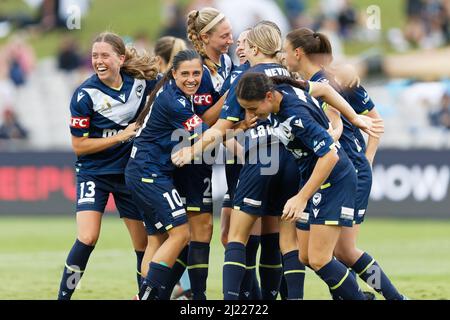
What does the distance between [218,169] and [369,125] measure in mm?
9756

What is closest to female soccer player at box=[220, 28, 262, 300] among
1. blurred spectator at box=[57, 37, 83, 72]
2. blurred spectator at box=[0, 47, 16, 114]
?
blurred spectator at box=[0, 47, 16, 114]

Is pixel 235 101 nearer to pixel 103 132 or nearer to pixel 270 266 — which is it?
pixel 103 132

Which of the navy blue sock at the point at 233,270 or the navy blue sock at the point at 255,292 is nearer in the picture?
the navy blue sock at the point at 233,270

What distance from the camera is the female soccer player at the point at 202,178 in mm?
8633

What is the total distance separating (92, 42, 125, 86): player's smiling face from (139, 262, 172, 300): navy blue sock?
175 cm

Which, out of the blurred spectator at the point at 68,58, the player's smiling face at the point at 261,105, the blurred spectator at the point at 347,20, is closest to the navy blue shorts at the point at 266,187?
the player's smiling face at the point at 261,105

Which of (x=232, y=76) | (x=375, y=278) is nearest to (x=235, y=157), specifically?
(x=232, y=76)

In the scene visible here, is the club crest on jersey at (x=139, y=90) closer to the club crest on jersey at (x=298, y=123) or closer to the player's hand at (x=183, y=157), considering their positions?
the player's hand at (x=183, y=157)

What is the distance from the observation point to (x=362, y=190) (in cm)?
833

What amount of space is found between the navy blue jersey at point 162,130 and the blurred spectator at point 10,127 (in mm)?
12715

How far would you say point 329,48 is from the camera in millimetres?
8219
